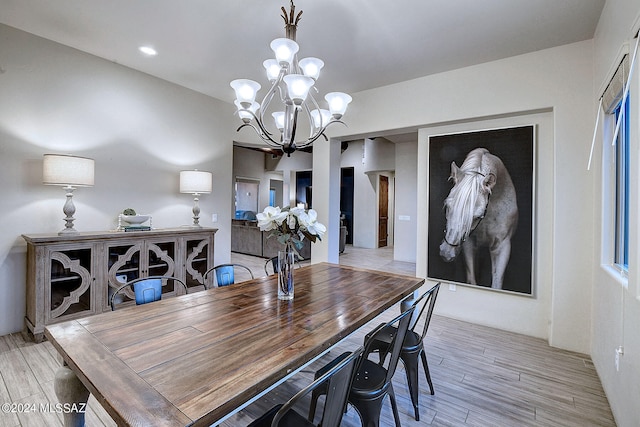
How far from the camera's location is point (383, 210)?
10039mm

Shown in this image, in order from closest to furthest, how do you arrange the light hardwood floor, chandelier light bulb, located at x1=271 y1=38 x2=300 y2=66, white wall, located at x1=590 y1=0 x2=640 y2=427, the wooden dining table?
the wooden dining table < white wall, located at x1=590 y1=0 x2=640 y2=427 < the light hardwood floor < chandelier light bulb, located at x1=271 y1=38 x2=300 y2=66

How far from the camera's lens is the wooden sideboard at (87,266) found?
Answer: 8.94 ft

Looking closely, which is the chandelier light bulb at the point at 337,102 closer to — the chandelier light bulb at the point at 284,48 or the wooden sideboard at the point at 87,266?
the chandelier light bulb at the point at 284,48

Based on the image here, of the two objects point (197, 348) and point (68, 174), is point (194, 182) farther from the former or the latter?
point (197, 348)

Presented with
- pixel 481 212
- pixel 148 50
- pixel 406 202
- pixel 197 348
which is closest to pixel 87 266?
pixel 148 50

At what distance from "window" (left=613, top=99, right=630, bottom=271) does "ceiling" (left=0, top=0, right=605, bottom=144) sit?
1040mm

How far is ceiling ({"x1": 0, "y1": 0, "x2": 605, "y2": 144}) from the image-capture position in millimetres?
2393

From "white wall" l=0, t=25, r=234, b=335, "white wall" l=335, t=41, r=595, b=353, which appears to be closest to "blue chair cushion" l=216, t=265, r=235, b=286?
"white wall" l=0, t=25, r=234, b=335

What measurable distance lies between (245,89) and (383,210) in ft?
27.1

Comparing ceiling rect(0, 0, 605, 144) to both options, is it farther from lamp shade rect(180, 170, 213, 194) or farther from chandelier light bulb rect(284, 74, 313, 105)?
lamp shade rect(180, 170, 213, 194)

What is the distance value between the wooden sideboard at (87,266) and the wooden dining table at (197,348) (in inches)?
73.2

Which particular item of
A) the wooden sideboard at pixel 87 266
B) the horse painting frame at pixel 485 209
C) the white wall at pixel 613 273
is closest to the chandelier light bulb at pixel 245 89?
the wooden sideboard at pixel 87 266

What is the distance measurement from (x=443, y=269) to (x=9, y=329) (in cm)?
458

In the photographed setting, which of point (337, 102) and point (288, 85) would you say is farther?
point (337, 102)
